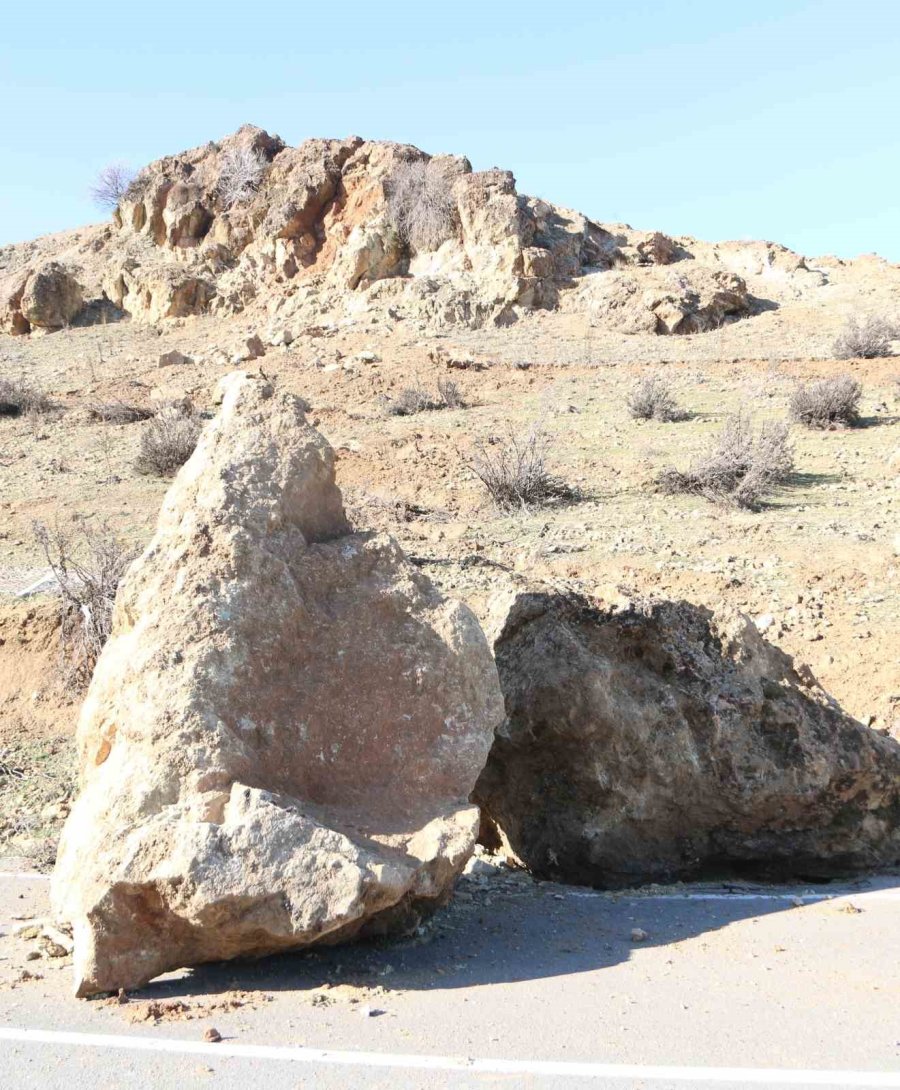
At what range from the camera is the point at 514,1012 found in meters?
3.41

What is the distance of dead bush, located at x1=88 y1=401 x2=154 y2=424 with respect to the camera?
1792 centimetres

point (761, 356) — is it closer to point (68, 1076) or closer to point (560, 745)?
point (560, 745)

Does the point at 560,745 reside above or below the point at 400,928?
above

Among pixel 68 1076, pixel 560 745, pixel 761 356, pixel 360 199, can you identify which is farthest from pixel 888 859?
pixel 360 199

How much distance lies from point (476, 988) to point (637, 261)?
27935mm

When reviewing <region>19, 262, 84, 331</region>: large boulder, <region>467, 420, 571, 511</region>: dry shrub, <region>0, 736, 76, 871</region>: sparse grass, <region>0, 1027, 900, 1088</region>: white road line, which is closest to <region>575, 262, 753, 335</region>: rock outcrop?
<region>467, 420, 571, 511</region>: dry shrub

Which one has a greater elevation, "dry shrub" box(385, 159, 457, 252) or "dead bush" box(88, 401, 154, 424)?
"dry shrub" box(385, 159, 457, 252)

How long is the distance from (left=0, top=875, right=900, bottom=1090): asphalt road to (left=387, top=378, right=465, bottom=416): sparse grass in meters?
13.1

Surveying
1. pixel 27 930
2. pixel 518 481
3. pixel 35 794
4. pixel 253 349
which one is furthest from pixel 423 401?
pixel 27 930

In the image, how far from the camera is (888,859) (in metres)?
5.25

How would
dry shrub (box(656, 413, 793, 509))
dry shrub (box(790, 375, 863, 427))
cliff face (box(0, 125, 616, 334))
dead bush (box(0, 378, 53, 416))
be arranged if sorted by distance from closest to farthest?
1. dry shrub (box(656, 413, 793, 509))
2. dry shrub (box(790, 375, 863, 427))
3. dead bush (box(0, 378, 53, 416))
4. cliff face (box(0, 125, 616, 334))

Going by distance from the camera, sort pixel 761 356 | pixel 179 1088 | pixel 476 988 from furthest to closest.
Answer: pixel 761 356 < pixel 476 988 < pixel 179 1088

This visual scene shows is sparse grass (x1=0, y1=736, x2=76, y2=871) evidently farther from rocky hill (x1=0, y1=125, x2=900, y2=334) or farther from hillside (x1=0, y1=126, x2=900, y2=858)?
rocky hill (x1=0, y1=125, x2=900, y2=334)

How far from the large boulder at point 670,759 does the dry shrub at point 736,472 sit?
20.7ft
